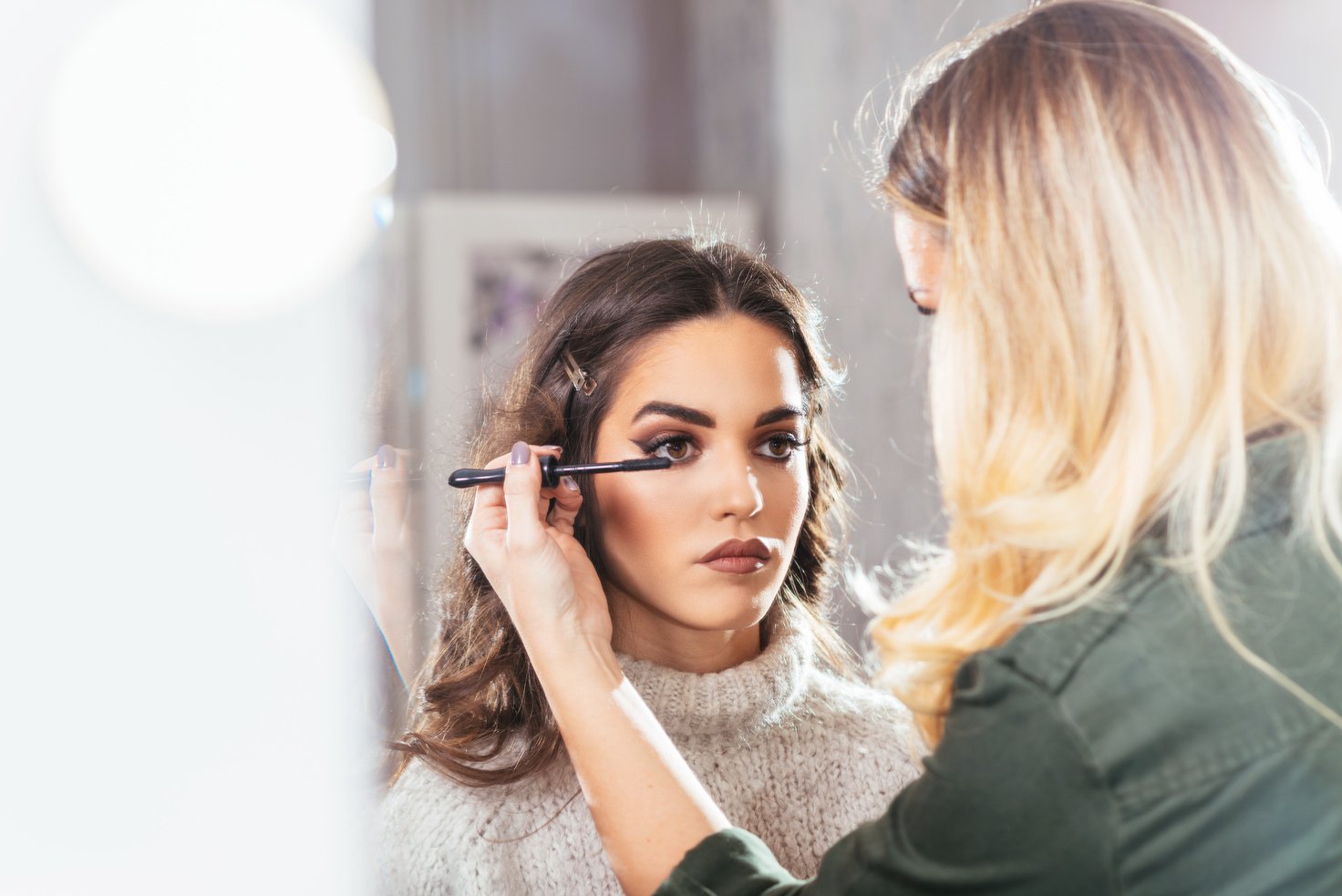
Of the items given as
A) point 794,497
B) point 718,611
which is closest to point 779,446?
point 794,497

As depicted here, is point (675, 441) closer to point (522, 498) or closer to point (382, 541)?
point (522, 498)

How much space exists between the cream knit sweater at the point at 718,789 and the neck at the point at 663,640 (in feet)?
0.09

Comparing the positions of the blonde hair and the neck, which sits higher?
the blonde hair

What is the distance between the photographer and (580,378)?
1.00m

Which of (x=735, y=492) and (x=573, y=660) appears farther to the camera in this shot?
(x=735, y=492)

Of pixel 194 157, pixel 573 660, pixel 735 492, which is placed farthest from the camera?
pixel 735 492

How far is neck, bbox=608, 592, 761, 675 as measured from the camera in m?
1.00

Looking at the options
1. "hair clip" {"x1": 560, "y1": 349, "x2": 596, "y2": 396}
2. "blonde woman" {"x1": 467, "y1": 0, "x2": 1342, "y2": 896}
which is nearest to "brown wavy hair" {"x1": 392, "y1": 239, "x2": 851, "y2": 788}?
"hair clip" {"x1": 560, "y1": 349, "x2": 596, "y2": 396}

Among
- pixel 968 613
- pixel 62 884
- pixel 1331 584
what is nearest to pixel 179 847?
pixel 62 884

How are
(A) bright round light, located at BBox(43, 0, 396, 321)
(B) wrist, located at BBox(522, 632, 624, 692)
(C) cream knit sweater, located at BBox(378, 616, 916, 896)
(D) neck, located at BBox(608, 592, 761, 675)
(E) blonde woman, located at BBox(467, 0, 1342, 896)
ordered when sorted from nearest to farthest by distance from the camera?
(A) bright round light, located at BBox(43, 0, 396, 321), (E) blonde woman, located at BBox(467, 0, 1342, 896), (B) wrist, located at BBox(522, 632, 624, 692), (C) cream knit sweater, located at BBox(378, 616, 916, 896), (D) neck, located at BBox(608, 592, 761, 675)

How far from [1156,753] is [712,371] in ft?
1.59

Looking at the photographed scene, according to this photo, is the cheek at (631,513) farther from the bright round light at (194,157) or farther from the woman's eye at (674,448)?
the bright round light at (194,157)

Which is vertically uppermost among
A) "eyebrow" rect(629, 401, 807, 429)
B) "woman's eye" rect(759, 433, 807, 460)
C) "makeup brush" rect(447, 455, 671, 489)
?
"eyebrow" rect(629, 401, 807, 429)

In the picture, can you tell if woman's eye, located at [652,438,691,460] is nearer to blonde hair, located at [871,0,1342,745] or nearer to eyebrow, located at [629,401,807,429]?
eyebrow, located at [629,401,807,429]
